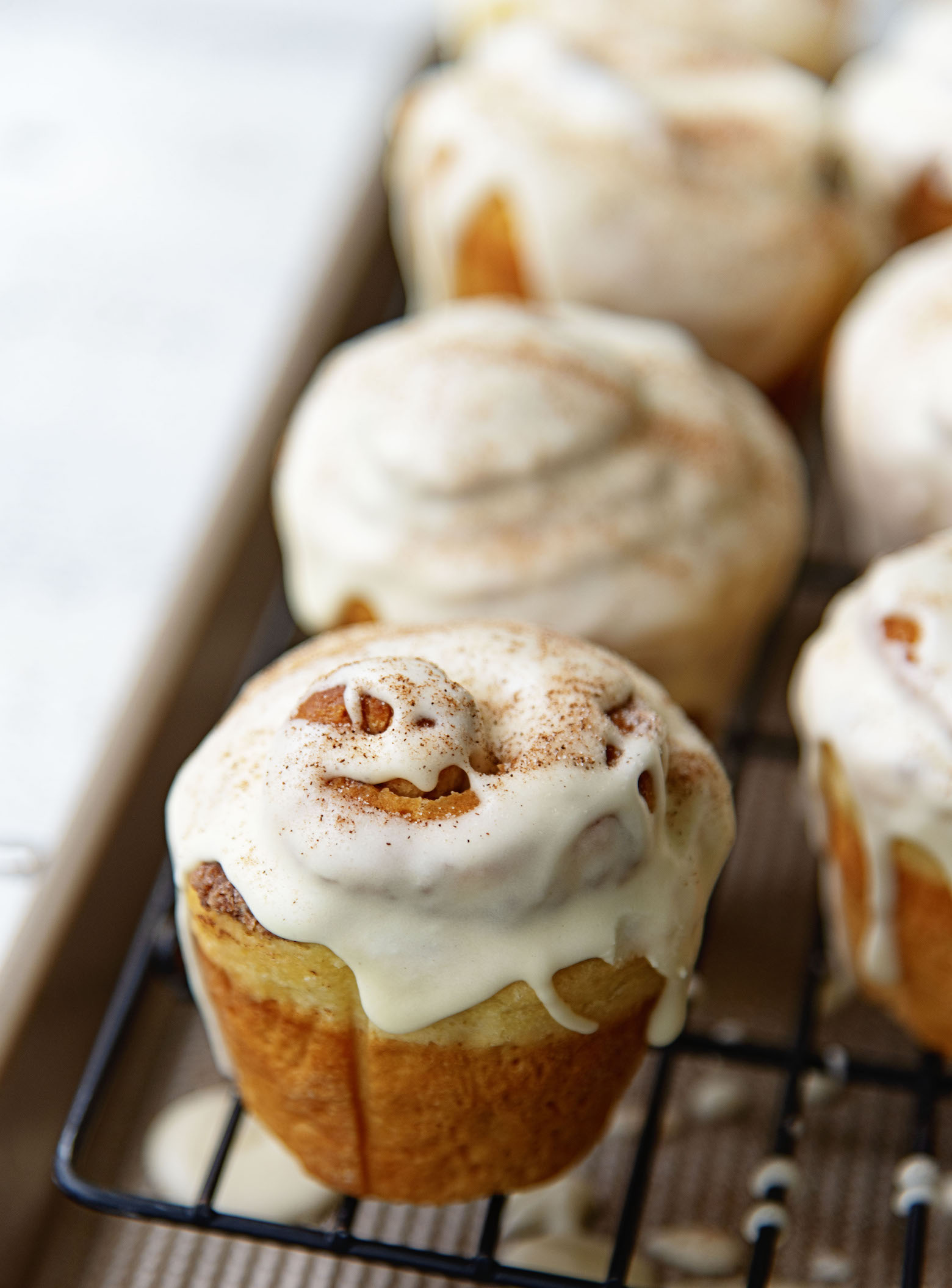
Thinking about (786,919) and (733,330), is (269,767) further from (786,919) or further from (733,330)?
(733,330)

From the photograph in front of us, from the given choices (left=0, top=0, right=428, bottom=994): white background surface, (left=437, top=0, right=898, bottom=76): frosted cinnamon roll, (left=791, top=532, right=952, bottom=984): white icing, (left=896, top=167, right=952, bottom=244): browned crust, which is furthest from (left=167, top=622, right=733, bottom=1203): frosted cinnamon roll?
(left=437, top=0, right=898, bottom=76): frosted cinnamon roll

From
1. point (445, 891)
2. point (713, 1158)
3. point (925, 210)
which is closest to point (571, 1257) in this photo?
point (713, 1158)

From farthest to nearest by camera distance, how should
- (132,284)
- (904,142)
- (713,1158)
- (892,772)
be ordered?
(132,284)
(904,142)
(713,1158)
(892,772)

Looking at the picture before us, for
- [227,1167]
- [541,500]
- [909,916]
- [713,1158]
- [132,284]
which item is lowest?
[713,1158]

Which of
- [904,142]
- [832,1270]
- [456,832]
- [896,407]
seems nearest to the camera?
[456,832]

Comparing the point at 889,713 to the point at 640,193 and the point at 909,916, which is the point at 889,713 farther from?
the point at 640,193

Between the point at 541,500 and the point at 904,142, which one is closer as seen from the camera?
the point at 541,500

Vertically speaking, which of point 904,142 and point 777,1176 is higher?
point 904,142

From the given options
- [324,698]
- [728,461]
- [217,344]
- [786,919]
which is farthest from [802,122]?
[324,698]
